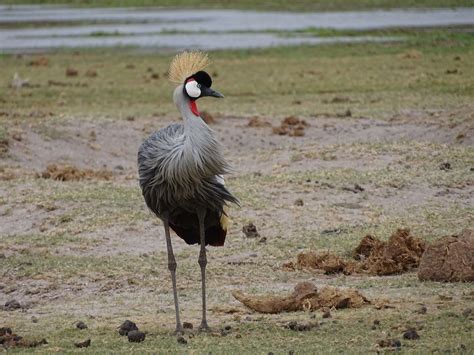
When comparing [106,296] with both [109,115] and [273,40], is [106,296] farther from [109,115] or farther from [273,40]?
[273,40]

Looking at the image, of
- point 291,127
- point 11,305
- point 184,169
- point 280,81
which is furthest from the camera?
point 280,81

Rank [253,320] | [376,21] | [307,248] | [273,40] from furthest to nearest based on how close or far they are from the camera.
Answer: [376,21]
[273,40]
[307,248]
[253,320]

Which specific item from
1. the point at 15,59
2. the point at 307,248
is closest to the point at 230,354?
the point at 307,248

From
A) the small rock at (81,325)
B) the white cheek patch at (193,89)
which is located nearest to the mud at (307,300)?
the small rock at (81,325)

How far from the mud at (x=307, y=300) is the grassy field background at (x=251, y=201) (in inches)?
4.2

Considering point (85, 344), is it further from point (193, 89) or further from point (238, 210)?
point (238, 210)

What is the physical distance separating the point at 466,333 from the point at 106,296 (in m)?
3.39

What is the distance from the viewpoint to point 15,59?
28141 mm

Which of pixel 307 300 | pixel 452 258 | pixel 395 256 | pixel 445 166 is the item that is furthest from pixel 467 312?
pixel 445 166

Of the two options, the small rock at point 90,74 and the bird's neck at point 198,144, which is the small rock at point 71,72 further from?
the bird's neck at point 198,144

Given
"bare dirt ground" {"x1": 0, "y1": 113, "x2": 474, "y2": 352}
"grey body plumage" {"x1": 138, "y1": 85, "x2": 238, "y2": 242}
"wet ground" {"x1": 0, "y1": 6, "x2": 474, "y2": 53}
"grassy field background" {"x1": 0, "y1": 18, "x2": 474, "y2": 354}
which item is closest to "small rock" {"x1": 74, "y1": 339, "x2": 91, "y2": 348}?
"grassy field background" {"x1": 0, "y1": 18, "x2": 474, "y2": 354}

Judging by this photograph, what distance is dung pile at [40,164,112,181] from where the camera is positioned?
14031mm

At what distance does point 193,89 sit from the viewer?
791cm

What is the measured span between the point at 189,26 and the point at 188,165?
3088 cm
